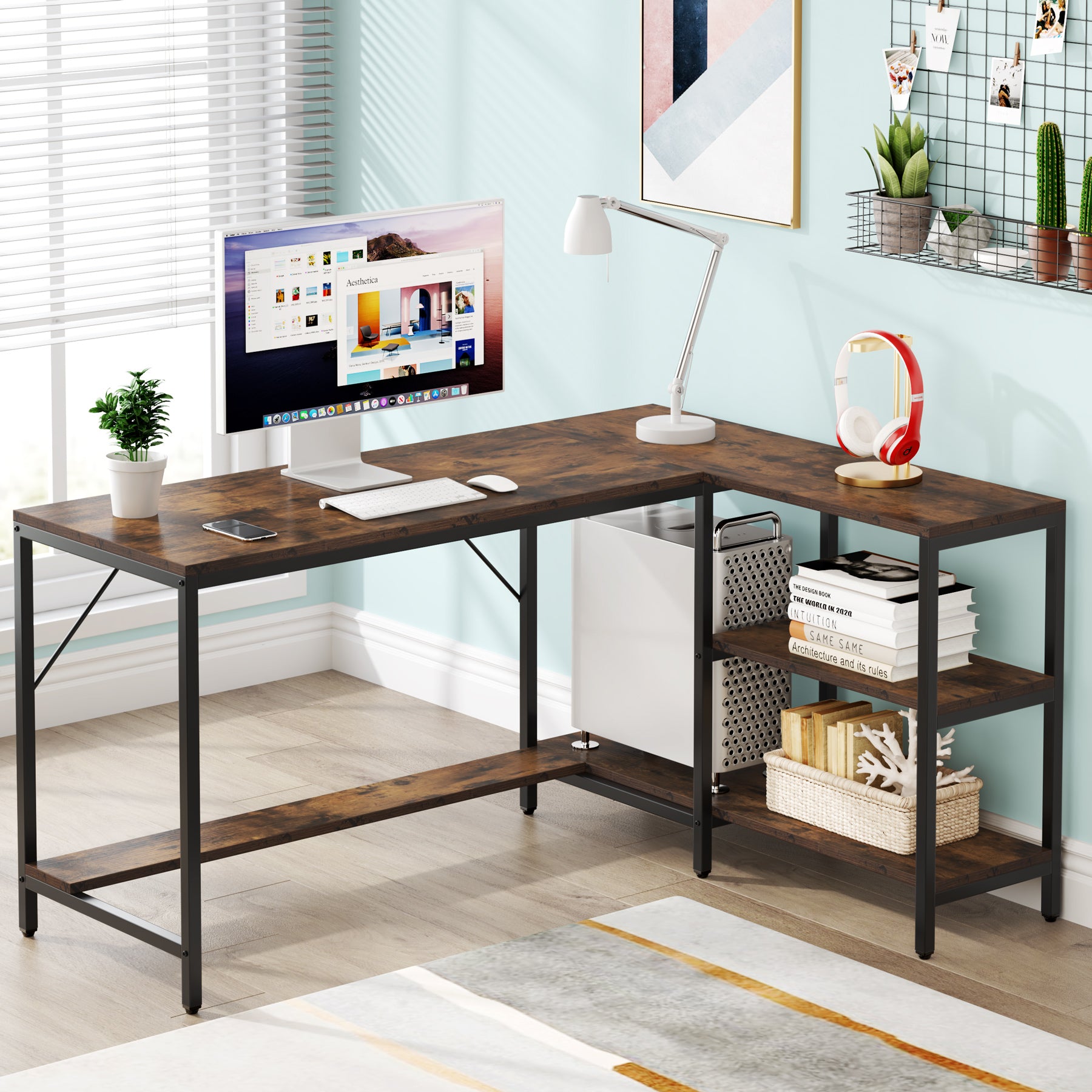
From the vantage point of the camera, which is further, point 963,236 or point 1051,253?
point 963,236

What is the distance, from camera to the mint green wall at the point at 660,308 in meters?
3.73

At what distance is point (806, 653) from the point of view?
146 inches

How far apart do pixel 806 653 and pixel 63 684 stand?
204cm

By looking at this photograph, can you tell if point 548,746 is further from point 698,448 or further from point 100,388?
point 100,388

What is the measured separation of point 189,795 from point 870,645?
1.22 metres

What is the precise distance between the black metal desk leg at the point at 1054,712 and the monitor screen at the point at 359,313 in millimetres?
1116

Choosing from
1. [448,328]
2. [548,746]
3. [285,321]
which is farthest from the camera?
[548,746]

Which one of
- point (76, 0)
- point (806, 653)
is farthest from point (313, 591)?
point (806, 653)

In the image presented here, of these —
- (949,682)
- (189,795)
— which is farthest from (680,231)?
(189,795)

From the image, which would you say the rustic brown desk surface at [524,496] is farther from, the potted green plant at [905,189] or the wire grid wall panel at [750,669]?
the potted green plant at [905,189]

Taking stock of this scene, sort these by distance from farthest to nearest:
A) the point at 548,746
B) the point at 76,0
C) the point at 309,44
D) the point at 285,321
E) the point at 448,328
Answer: the point at 309,44
the point at 76,0
the point at 548,746
the point at 448,328
the point at 285,321

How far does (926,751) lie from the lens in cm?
349

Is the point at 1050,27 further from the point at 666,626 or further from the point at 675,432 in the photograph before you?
the point at 666,626

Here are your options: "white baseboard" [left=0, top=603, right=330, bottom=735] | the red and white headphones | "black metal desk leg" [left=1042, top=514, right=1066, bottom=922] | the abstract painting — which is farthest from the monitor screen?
"white baseboard" [left=0, top=603, right=330, bottom=735]
